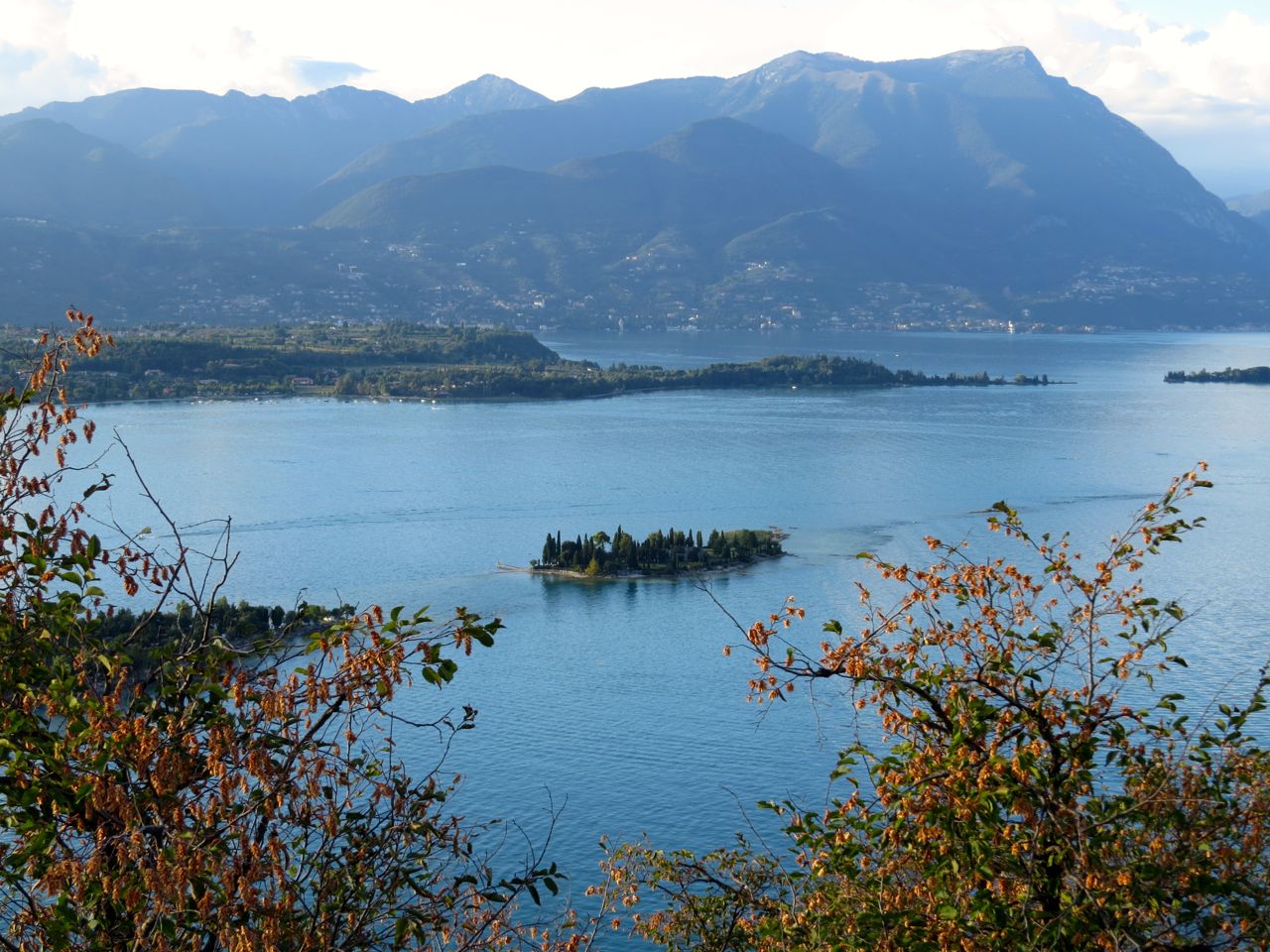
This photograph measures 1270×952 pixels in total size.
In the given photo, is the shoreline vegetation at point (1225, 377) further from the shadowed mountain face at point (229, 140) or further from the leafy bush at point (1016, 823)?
the shadowed mountain face at point (229, 140)

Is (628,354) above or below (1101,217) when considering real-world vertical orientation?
below

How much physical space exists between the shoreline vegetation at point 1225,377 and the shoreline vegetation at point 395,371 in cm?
650

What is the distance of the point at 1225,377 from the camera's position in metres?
69.8

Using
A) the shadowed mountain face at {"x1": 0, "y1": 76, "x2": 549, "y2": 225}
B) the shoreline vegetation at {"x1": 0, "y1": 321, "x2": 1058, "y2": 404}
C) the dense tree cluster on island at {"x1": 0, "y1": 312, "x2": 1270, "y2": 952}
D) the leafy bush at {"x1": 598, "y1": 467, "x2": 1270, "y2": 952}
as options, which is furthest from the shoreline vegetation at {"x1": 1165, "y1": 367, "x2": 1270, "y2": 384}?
the shadowed mountain face at {"x1": 0, "y1": 76, "x2": 549, "y2": 225}

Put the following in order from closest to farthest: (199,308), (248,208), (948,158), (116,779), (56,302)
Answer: (116,779) → (56,302) → (199,308) → (248,208) → (948,158)

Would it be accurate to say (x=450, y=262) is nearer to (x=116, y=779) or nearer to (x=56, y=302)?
(x=56, y=302)

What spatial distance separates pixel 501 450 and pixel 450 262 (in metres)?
79.9

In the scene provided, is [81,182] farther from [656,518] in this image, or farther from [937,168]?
[656,518]

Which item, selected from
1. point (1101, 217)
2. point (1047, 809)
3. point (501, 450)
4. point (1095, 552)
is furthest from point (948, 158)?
point (1047, 809)

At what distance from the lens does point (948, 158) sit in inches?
6713

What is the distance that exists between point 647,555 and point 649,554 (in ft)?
0.15

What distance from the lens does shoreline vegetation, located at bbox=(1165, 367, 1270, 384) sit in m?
69.2

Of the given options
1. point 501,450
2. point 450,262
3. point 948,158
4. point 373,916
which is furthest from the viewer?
point 948,158

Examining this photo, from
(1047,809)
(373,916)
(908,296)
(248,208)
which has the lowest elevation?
(373,916)
